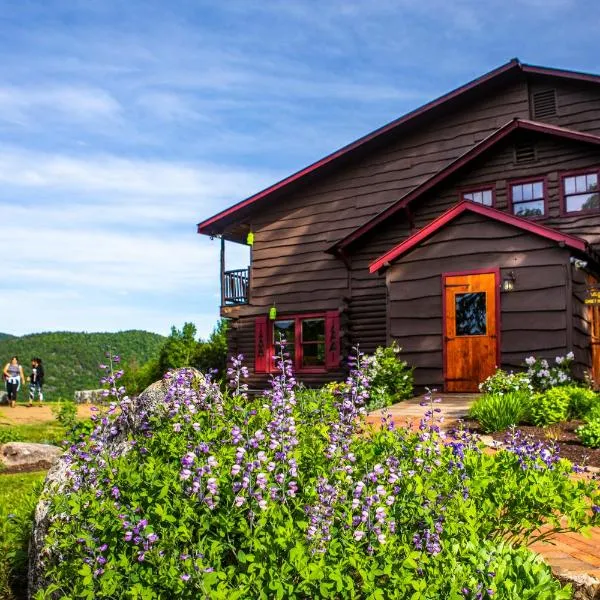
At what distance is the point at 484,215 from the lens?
605 inches

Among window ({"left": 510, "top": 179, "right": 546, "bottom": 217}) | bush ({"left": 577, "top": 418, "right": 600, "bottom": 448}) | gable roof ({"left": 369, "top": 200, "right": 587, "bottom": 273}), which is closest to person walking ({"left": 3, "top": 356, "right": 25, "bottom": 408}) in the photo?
gable roof ({"left": 369, "top": 200, "right": 587, "bottom": 273})

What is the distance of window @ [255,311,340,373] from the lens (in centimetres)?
2027

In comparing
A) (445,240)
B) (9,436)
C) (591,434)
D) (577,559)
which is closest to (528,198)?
(445,240)

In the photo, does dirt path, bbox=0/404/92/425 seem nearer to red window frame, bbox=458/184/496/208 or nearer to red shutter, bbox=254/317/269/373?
red shutter, bbox=254/317/269/373

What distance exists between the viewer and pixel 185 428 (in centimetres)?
480

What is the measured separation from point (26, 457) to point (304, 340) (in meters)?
9.31

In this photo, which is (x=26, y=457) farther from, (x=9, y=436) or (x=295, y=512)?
(x=295, y=512)

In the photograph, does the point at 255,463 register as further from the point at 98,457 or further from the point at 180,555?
the point at 98,457

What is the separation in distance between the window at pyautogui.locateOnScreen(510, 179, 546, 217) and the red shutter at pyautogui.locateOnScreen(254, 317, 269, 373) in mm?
7847

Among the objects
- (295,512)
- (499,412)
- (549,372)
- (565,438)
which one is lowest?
(565,438)

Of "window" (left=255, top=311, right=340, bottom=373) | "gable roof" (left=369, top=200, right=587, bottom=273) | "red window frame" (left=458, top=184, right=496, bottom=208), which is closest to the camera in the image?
"gable roof" (left=369, top=200, right=587, bottom=273)

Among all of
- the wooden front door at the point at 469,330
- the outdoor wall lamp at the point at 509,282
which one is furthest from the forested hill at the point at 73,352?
the outdoor wall lamp at the point at 509,282

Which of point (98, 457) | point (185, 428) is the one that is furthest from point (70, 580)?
point (185, 428)

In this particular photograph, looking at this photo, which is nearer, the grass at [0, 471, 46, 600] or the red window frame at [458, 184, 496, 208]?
the grass at [0, 471, 46, 600]
